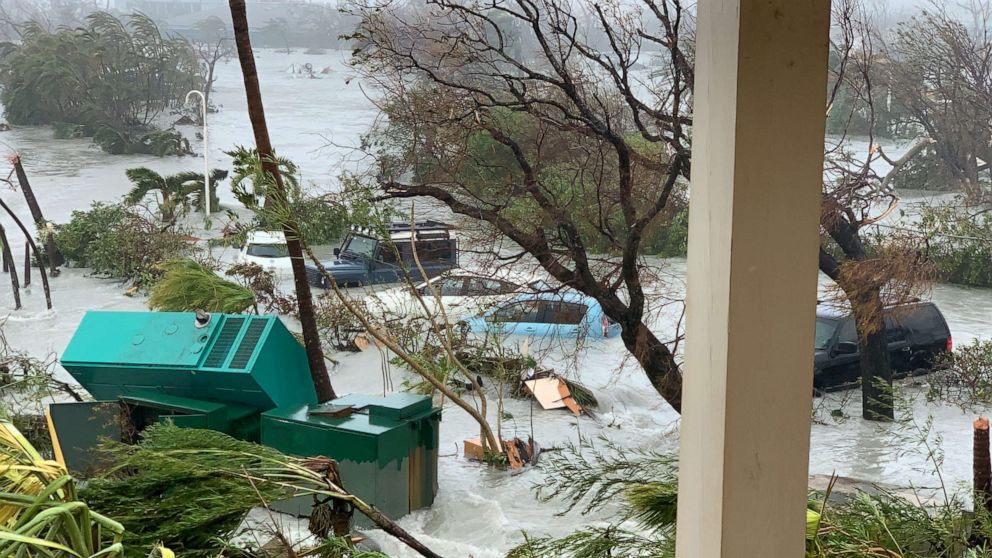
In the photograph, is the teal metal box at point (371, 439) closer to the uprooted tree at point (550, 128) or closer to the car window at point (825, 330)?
the uprooted tree at point (550, 128)

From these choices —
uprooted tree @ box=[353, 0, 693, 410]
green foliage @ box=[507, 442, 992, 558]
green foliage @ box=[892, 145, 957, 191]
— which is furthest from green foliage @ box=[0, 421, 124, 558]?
green foliage @ box=[892, 145, 957, 191]

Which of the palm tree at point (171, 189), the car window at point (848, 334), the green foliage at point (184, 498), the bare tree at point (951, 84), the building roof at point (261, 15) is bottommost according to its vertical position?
the car window at point (848, 334)

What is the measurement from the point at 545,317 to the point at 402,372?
2.56 feet

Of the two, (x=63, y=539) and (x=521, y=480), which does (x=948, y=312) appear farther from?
(x=63, y=539)

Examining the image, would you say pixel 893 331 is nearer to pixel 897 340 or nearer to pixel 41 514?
pixel 897 340

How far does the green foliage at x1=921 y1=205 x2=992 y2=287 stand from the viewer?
3650 millimetres

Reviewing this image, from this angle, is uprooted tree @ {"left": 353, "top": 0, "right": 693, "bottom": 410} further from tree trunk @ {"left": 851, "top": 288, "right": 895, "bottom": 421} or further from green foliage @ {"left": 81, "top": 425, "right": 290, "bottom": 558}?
green foliage @ {"left": 81, "top": 425, "right": 290, "bottom": 558}

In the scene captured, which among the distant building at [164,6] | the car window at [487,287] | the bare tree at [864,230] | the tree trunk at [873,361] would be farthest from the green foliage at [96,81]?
the tree trunk at [873,361]

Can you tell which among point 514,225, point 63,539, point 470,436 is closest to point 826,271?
point 514,225

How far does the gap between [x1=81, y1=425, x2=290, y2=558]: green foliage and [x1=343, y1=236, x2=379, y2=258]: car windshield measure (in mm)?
3047

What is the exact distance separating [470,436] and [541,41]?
158 cm

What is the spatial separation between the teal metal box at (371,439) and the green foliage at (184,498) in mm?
1535

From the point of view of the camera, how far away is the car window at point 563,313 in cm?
368

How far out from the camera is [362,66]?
11.7 feet
